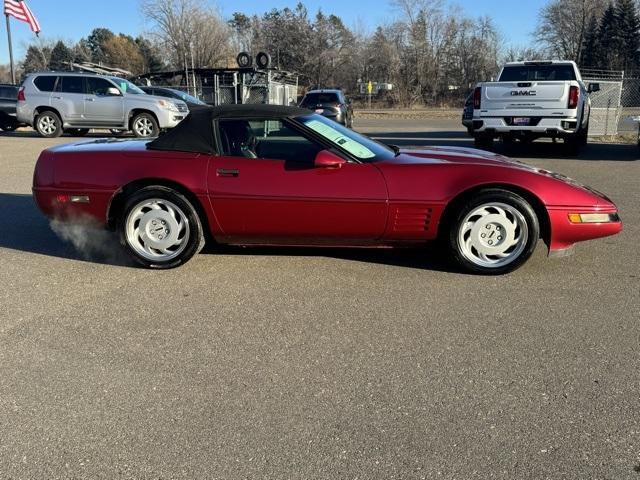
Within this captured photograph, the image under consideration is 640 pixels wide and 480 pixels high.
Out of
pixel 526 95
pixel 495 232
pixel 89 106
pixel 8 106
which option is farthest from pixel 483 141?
pixel 8 106

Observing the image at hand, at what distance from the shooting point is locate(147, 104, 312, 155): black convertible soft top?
471 cm

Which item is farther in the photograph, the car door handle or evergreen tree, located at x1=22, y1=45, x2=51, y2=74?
evergreen tree, located at x1=22, y1=45, x2=51, y2=74

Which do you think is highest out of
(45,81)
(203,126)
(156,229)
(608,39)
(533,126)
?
(608,39)

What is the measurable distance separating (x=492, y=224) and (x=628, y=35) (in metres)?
75.4

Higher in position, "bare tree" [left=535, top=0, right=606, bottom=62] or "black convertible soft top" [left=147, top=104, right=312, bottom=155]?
"bare tree" [left=535, top=0, right=606, bottom=62]

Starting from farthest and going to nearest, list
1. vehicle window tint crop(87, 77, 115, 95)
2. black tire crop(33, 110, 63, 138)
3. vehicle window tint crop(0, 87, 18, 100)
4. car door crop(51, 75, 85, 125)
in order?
vehicle window tint crop(0, 87, 18, 100), black tire crop(33, 110, 63, 138), car door crop(51, 75, 85, 125), vehicle window tint crop(87, 77, 115, 95)

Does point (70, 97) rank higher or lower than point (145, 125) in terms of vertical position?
higher

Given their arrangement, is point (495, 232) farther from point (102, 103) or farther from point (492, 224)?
point (102, 103)

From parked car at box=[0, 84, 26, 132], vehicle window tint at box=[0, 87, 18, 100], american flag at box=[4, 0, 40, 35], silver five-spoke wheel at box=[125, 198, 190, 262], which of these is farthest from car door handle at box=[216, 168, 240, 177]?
american flag at box=[4, 0, 40, 35]

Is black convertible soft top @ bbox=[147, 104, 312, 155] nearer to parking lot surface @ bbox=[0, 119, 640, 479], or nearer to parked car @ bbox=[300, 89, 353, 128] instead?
parking lot surface @ bbox=[0, 119, 640, 479]

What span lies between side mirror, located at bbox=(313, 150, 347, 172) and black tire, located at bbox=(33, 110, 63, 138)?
14.7 metres

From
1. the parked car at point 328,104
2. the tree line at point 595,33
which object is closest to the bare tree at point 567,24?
the tree line at point 595,33

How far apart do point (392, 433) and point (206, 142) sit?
9.83 ft

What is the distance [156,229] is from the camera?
15.5 ft
